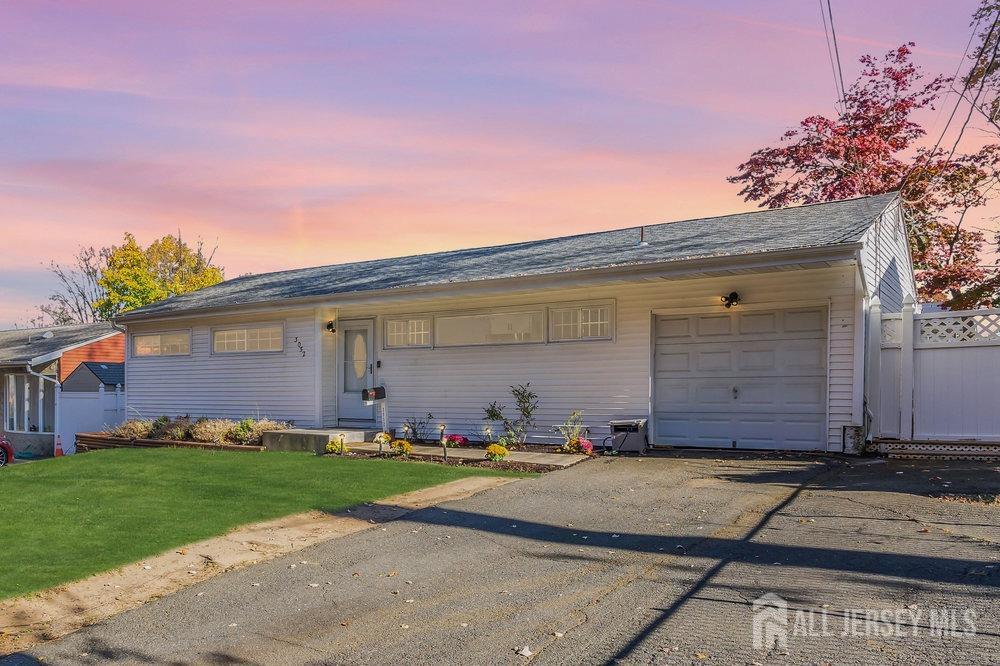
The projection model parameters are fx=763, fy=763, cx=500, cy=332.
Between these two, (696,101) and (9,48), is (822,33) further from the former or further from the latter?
(9,48)

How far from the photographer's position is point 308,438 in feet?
46.8

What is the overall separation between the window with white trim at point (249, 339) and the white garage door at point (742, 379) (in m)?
8.69

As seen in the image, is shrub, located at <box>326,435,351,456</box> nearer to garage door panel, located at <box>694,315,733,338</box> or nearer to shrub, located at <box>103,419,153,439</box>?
shrub, located at <box>103,419,153,439</box>

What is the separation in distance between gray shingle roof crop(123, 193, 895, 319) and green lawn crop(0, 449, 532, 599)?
4.20 meters

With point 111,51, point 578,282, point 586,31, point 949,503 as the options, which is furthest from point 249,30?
point 949,503

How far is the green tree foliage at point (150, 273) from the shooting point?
38469 mm

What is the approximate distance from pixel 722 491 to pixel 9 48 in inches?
521

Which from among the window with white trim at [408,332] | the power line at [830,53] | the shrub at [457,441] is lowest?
the shrub at [457,441]

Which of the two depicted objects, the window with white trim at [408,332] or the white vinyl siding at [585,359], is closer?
the white vinyl siding at [585,359]

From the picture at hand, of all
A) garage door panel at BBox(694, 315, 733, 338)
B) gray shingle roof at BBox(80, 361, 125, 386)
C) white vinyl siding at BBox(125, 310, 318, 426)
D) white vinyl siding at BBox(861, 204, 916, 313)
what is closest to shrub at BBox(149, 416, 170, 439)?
white vinyl siding at BBox(125, 310, 318, 426)

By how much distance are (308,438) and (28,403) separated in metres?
17.6

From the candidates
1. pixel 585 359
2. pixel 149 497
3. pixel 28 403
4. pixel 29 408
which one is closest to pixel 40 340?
pixel 28 403

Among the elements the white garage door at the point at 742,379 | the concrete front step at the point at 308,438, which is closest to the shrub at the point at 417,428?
the concrete front step at the point at 308,438

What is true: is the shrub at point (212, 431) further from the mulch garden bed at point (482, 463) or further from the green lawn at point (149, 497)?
the mulch garden bed at point (482, 463)
